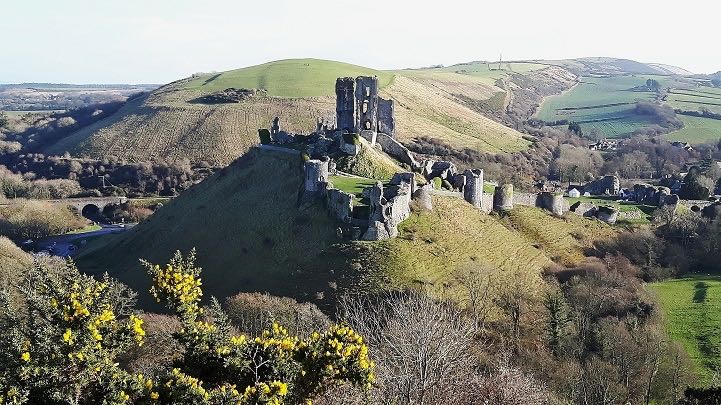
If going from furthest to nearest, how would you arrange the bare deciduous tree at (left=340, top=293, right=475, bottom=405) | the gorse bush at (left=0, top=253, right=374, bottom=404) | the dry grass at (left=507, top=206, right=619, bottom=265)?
the dry grass at (left=507, top=206, right=619, bottom=265) → the bare deciduous tree at (left=340, top=293, right=475, bottom=405) → the gorse bush at (left=0, top=253, right=374, bottom=404)

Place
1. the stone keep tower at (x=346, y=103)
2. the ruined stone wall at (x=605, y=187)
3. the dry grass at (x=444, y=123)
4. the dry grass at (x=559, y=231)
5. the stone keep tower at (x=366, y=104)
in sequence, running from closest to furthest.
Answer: the dry grass at (x=559, y=231)
the stone keep tower at (x=346, y=103)
the stone keep tower at (x=366, y=104)
the ruined stone wall at (x=605, y=187)
the dry grass at (x=444, y=123)

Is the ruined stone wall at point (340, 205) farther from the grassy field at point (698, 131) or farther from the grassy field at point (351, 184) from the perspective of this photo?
the grassy field at point (698, 131)

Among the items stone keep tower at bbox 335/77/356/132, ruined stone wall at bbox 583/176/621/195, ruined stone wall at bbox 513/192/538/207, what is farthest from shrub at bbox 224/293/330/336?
ruined stone wall at bbox 583/176/621/195

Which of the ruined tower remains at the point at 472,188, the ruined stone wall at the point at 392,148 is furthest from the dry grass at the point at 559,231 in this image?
the ruined stone wall at the point at 392,148

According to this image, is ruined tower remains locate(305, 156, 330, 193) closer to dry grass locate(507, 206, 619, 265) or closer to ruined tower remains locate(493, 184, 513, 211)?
dry grass locate(507, 206, 619, 265)

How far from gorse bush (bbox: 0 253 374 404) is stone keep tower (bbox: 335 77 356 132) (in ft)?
145

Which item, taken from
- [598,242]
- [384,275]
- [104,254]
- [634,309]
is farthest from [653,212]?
[104,254]

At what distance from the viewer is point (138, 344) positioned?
42.6ft

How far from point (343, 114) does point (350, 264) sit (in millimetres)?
23618

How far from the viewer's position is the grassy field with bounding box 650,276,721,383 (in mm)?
31797

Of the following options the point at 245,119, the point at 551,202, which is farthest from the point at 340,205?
the point at 245,119

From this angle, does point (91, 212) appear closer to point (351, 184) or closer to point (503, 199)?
point (351, 184)

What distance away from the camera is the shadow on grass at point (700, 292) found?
40844 mm

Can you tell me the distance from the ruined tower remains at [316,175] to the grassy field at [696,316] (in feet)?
82.9
